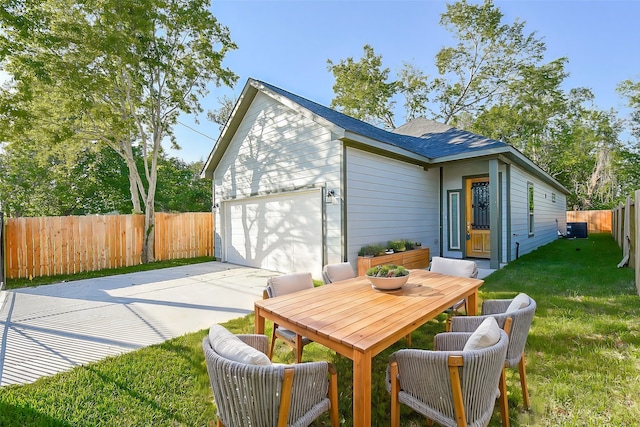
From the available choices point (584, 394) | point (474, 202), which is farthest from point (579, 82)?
point (584, 394)

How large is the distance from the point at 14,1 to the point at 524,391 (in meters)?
11.7

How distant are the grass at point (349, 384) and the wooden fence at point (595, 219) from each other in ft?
63.7

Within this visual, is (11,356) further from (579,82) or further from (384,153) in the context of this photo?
(579,82)

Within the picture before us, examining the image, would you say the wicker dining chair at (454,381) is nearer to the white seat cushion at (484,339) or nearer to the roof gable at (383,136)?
the white seat cushion at (484,339)

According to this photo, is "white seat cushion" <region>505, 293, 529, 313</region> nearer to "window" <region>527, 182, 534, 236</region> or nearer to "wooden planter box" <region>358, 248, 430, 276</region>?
"wooden planter box" <region>358, 248, 430, 276</region>

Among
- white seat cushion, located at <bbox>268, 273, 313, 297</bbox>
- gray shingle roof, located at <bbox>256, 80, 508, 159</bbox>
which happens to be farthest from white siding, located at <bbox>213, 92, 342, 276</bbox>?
white seat cushion, located at <bbox>268, 273, 313, 297</bbox>

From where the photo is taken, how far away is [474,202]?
8.88 meters

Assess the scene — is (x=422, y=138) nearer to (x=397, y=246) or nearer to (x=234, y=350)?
(x=397, y=246)

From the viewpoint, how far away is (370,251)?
6.58m

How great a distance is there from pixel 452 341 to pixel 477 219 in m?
7.92

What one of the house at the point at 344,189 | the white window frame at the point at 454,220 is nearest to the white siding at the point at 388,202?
the house at the point at 344,189

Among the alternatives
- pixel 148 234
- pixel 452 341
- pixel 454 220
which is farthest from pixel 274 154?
pixel 452 341

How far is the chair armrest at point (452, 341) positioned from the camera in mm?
1961

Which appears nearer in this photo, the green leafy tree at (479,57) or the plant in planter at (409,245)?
the plant in planter at (409,245)
